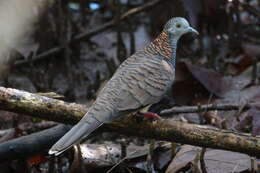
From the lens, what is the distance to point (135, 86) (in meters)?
3.55

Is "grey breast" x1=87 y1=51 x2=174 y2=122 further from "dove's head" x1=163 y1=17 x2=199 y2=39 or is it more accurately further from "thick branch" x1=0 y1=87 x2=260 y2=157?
"dove's head" x1=163 y1=17 x2=199 y2=39

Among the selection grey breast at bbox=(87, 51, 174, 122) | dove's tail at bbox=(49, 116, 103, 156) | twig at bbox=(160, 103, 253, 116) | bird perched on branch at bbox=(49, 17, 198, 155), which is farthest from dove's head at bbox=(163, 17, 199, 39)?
dove's tail at bbox=(49, 116, 103, 156)

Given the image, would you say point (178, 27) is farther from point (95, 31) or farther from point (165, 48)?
point (95, 31)

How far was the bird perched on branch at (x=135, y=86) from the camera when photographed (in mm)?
3115

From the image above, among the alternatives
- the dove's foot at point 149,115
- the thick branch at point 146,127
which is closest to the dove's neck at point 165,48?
the dove's foot at point 149,115

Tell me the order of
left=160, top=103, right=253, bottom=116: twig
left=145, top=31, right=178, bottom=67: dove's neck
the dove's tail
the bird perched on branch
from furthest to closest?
left=160, top=103, right=253, bottom=116: twig, left=145, top=31, right=178, bottom=67: dove's neck, the bird perched on branch, the dove's tail

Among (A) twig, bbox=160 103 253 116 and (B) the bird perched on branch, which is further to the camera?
(A) twig, bbox=160 103 253 116

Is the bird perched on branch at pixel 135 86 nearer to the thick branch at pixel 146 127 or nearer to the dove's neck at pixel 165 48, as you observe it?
the dove's neck at pixel 165 48

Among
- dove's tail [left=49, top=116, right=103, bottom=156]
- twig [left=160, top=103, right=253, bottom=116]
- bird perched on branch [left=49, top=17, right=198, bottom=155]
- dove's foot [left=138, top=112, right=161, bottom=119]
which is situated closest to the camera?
dove's tail [left=49, top=116, right=103, bottom=156]

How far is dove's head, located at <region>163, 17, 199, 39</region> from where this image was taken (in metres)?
4.18

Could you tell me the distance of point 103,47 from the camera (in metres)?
7.07

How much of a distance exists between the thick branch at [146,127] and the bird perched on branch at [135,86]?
0.13 metres

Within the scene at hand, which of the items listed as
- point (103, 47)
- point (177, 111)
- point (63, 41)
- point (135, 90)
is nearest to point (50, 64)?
point (63, 41)

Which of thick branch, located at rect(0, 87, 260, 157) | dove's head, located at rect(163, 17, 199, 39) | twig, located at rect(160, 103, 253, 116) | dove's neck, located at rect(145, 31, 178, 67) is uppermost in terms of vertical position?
dove's head, located at rect(163, 17, 199, 39)
